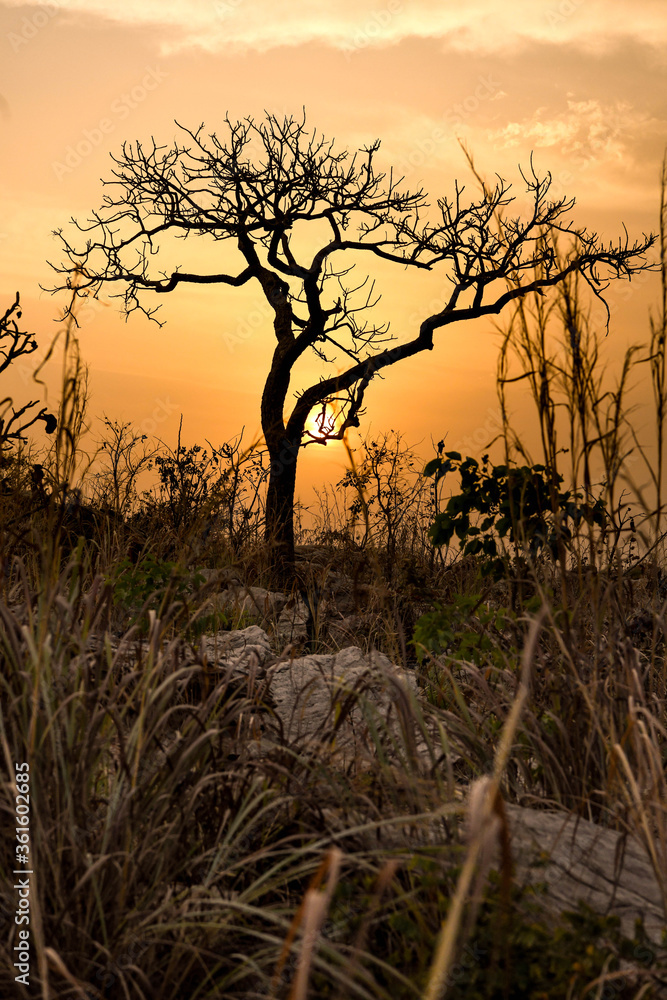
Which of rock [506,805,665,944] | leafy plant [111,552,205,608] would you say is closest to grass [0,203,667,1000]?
rock [506,805,665,944]

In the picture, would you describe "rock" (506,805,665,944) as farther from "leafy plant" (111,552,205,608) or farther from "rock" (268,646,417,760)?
"leafy plant" (111,552,205,608)

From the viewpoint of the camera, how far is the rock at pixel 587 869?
1.82 m

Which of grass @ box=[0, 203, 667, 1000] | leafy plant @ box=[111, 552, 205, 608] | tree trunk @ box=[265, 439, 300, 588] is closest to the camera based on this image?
grass @ box=[0, 203, 667, 1000]

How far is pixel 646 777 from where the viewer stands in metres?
2.27

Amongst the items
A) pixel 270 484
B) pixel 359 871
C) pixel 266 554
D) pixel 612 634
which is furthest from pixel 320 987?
pixel 270 484

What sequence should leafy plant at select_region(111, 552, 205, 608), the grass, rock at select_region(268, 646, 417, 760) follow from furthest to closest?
1. leafy plant at select_region(111, 552, 205, 608)
2. rock at select_region(268, 646, 417, 760)
3. the grass

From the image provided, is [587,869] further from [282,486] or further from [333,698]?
[282,486]

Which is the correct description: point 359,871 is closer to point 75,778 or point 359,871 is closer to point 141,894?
point 141,894

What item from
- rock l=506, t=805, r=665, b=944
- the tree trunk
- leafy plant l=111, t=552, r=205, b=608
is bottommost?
rock l=506, t=805, r=665, b=944

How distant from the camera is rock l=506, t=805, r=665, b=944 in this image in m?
1.82

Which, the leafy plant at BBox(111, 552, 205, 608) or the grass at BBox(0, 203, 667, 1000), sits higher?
the leafy plant at BBox(111, 552, 205, 608)

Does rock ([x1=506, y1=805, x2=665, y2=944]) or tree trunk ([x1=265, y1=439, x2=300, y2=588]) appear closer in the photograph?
rock ([x1=506, y1=805, x2=665, y2=944])

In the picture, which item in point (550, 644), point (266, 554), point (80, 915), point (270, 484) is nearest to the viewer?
point (80, 915)

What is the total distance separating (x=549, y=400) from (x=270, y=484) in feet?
25.9
